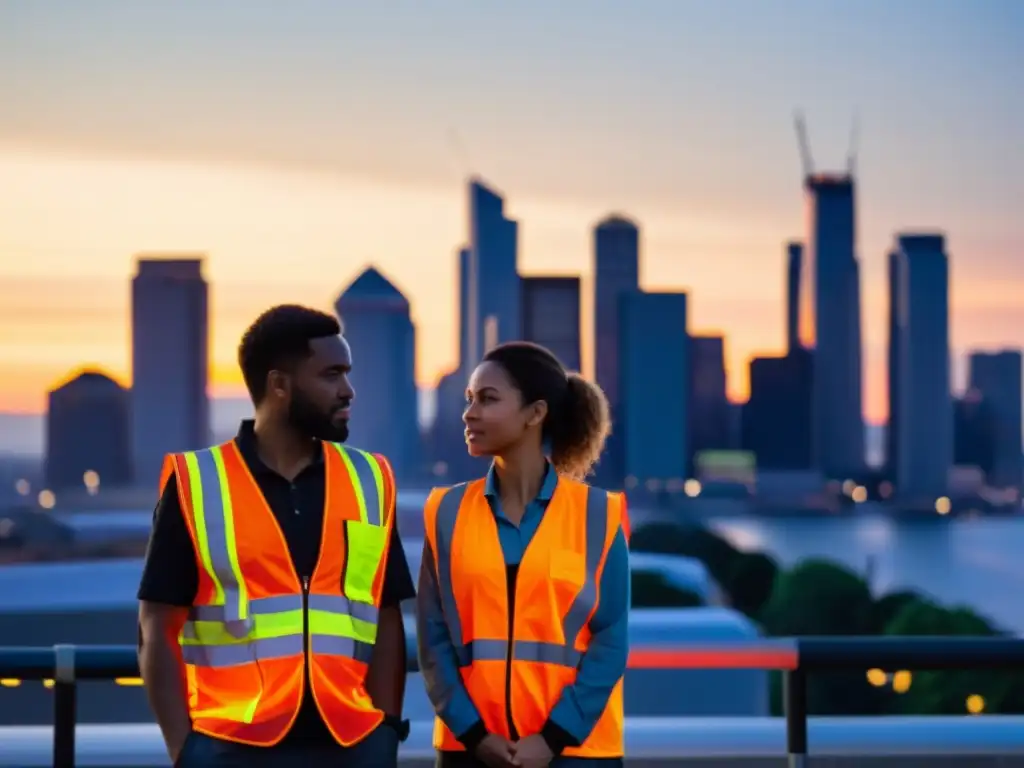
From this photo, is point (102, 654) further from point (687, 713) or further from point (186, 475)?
point (687, 713)

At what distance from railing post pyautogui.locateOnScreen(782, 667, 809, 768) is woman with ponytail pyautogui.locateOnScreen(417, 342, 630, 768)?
103 centimetres

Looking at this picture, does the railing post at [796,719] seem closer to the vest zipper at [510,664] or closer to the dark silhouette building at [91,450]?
the vest zipper at [510,664]

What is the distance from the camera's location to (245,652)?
3326mm

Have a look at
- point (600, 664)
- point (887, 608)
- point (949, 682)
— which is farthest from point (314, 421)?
point (887, 608)

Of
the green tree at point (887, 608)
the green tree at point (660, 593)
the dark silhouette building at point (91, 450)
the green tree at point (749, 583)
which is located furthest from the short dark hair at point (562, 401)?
the dark silhouette building at point (91, 450)

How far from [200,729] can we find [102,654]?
44.6 inches

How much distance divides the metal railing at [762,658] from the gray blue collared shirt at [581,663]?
61cm

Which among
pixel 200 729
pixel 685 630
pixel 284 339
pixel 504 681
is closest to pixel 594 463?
pixel 504 681

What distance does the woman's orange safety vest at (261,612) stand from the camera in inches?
131

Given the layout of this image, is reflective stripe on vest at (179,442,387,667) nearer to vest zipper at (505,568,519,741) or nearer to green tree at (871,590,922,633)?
vest zipper at (505,568,519,741)

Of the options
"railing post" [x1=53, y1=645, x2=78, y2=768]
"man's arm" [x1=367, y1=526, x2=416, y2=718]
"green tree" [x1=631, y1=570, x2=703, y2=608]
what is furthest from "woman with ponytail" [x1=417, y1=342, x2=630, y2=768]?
"green tree" [x1=631, y1=570, x2=703, y2=608]

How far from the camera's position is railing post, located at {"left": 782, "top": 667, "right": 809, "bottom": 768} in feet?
15.5

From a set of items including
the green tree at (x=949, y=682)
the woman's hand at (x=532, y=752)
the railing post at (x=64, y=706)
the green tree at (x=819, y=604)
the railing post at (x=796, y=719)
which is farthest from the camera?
the green tree at (x=819, y=604)

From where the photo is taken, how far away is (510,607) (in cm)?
376
